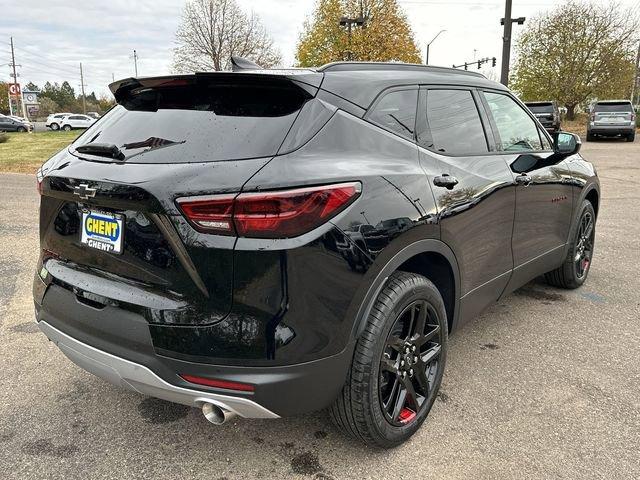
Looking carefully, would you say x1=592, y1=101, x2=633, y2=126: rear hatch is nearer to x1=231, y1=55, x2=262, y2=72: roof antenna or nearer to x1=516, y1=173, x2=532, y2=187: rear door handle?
x1=516, y1=173, x2=532, y2=187: rear door handle

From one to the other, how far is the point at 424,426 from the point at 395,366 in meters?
0.48

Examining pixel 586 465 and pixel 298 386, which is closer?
pixel 298 386

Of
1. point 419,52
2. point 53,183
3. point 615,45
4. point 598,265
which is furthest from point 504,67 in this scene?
point 53,183

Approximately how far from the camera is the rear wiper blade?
87.7 inches

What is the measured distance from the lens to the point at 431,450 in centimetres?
245

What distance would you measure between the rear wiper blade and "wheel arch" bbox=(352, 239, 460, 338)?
3.88ft

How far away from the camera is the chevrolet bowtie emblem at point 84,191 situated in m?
2.11

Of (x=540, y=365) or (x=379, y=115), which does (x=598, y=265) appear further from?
(x=379, y=115)

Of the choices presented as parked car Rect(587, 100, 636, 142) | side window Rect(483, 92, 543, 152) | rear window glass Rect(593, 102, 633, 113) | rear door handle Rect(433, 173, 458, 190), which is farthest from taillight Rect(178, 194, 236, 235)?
rear window glass Rect(593, 102, 633, 113)

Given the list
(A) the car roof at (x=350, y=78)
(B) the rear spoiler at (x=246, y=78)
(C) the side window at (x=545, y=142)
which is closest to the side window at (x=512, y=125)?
(C) the side window at (x=545, y=142)

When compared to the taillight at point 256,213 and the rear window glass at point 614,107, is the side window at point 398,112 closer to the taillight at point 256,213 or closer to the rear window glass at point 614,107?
the taillight at point 256,213

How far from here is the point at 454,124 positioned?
2.95m

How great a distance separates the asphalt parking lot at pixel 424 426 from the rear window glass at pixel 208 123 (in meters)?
1.35

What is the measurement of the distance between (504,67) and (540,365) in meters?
16.4
